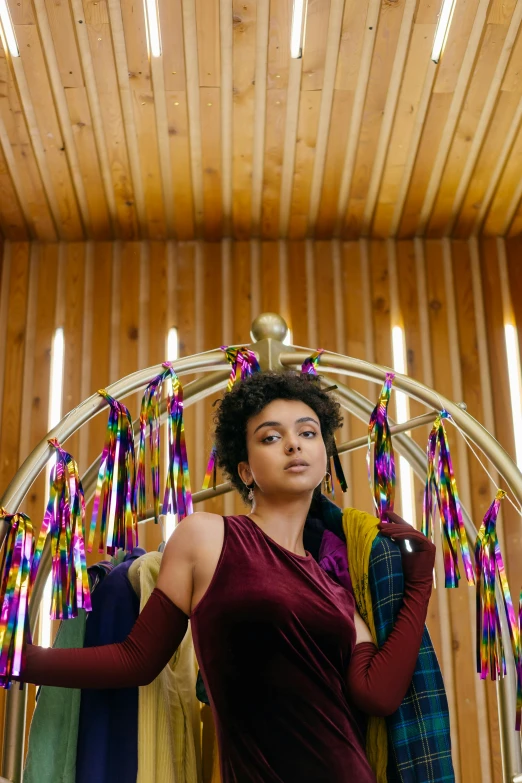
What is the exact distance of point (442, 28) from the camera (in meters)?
2.77

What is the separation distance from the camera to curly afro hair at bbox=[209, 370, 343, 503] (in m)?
1.92

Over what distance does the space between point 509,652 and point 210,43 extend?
76.4 inches

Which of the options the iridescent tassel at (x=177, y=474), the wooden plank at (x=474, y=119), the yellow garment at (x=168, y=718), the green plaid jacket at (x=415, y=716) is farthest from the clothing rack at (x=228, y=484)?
the wooden plank at (x=474, y=119)

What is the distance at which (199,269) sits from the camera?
375 centimetres

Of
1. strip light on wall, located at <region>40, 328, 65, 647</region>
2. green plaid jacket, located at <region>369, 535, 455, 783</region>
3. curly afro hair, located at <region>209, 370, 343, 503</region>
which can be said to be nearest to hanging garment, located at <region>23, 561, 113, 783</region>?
curly afro hair, located at <region>209, 370, 343, 503</region>

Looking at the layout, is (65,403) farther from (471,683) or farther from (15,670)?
(15,670)

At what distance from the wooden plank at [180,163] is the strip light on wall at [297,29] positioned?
406 millimetres

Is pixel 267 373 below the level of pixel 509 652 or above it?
above

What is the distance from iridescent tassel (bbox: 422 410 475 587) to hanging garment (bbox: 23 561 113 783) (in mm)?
766

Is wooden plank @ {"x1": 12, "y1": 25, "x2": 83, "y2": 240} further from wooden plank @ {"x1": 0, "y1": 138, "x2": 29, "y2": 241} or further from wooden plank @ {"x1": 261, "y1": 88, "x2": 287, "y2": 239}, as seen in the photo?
wooden plank @ {"x1": 261, "y1": 88, "x2": 287, "y2": 239}

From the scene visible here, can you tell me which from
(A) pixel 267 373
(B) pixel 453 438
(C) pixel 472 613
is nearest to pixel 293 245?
(B) pixel 453 438

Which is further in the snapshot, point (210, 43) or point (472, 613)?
point (472, 613)

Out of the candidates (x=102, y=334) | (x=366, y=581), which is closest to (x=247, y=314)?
(x=102, y=334)

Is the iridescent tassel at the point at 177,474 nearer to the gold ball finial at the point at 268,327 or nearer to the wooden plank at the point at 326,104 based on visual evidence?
the gold ball finial at the point at 268,327
